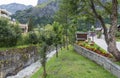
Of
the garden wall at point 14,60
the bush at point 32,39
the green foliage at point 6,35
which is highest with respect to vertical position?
the green foliage at point 6,35

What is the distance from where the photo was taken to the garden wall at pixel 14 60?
90.8 feet

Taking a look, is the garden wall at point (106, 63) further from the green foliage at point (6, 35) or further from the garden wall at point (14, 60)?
the green foliage at point (6, 35)

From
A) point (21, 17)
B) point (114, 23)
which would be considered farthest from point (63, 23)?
point (21, 17)

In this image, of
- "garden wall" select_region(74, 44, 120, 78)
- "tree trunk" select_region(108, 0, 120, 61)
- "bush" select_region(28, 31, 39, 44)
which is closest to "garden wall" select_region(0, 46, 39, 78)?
"garden wall" select_region(74, 44, 120, 78)

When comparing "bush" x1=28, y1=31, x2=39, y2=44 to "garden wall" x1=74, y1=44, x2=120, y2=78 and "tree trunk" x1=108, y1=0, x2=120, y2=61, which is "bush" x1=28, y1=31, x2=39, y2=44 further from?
"tree trunk" x1=108, y1=0, x2=120, y2=61

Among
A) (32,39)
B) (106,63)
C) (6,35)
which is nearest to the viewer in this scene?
(106,63)

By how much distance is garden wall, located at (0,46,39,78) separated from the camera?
27678 mm

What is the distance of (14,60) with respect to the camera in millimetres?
31859

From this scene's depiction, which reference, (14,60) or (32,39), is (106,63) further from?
(32,39)

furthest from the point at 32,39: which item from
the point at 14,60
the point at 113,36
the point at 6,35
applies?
the point at 113,36

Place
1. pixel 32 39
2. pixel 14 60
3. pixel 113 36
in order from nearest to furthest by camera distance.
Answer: pixel 113 36, pixel 14 60, pixel 32 39

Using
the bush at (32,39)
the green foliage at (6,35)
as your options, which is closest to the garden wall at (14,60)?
Answer: the green foliage at (6,35)

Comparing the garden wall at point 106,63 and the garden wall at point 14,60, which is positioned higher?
the garden wall at point 106,63

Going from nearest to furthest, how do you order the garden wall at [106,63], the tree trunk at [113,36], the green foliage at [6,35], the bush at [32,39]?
the garden wall at [106,63], the tree trunk at [113,36], the green foliage at [6,35], the bush at [32,39]
